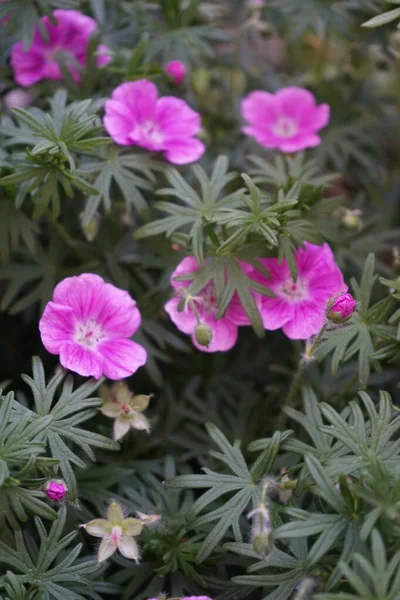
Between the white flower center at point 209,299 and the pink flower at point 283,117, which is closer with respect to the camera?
the white flower center at point 209,299

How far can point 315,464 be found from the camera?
1227mm

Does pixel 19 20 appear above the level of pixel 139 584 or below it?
above

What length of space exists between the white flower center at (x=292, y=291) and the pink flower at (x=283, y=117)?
0.46 m

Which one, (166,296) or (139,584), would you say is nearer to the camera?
(139,584)

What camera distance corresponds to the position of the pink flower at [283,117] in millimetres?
1939

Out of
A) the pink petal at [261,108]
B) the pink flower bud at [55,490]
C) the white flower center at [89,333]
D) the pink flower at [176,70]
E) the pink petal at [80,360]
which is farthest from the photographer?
the pink petal at [261,108]

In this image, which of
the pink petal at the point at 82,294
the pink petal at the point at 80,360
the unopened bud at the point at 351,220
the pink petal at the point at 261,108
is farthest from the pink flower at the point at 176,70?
the pink petal at the point at 80,360

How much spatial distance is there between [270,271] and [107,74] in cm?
68

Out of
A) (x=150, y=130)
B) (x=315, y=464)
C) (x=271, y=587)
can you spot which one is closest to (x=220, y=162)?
(x=150, y=130)

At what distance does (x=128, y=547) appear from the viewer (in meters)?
1.33

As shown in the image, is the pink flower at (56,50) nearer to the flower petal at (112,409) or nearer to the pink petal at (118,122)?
the pink petal at (118,122)

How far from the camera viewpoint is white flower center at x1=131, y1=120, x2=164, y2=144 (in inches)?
65.8

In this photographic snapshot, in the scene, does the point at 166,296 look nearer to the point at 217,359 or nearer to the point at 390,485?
the point at 217,359

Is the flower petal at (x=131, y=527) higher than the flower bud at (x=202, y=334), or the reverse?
the flower bud at (x=202, y=334)
